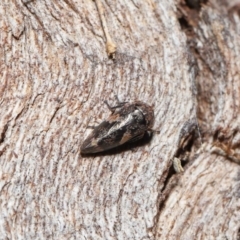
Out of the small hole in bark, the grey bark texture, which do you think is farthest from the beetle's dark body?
the small hole in bark

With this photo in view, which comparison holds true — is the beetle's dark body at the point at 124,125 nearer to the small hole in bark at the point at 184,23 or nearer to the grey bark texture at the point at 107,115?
the grey bark texture at the point at 107,115

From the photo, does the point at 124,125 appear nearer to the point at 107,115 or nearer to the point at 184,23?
the point at 107,115

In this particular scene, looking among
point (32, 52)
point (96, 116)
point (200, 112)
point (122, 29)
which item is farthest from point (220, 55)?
point (32, 52)

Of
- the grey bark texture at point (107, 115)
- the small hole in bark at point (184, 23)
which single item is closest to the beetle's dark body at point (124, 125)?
the grey bark texture at point (107, 115)

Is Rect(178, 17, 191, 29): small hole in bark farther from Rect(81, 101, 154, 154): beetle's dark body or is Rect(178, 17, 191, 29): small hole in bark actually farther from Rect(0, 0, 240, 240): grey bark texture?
Rect(81, 101, 154, 154): beetle's dark body

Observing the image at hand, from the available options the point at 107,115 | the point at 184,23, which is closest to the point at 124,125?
the point at 107,115

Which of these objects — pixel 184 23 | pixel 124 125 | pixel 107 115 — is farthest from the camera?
pixel 184 23

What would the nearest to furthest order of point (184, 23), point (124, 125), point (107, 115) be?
point (107, 115)
point (124, 125)
point (184, 23)
